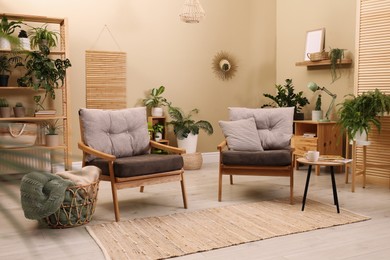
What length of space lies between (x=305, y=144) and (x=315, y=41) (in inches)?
58.6

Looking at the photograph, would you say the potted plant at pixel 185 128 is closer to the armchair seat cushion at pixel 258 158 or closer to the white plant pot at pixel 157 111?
the white plant pot at pixel 157 111

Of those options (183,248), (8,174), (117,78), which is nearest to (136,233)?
(183,248)

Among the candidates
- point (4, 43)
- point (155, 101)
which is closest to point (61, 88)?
point (155, 101)

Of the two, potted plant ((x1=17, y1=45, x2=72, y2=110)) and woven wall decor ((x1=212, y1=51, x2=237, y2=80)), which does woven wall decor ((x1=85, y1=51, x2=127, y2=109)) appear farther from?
woven wall decor ((x1=212, y1=51, x2=237, y2=80))

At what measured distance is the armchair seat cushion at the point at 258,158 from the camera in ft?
12.3

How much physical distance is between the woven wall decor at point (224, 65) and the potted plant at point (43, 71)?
7.49 ft

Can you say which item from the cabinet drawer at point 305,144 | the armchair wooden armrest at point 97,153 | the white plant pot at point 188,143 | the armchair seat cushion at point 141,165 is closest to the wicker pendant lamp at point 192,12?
the white plant pot at point 188,143

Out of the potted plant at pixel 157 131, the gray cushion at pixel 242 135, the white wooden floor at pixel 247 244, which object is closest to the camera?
the white wooden floor at pixel 247 244

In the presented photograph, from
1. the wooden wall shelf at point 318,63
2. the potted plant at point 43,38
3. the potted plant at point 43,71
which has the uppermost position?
the potted plant at point 43,38

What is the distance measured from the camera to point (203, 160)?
6.20 metres

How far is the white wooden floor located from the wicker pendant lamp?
82.6 inches

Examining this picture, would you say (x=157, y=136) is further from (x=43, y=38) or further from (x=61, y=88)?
(x=43, y=38)

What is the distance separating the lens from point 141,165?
10.9ft

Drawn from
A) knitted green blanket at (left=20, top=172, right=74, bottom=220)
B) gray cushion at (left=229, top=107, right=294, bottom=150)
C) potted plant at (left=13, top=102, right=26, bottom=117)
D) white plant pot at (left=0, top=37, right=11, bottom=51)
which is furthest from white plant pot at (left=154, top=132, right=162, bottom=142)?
white plant pot at (left=0, top=37, right=11, bottom=51)
